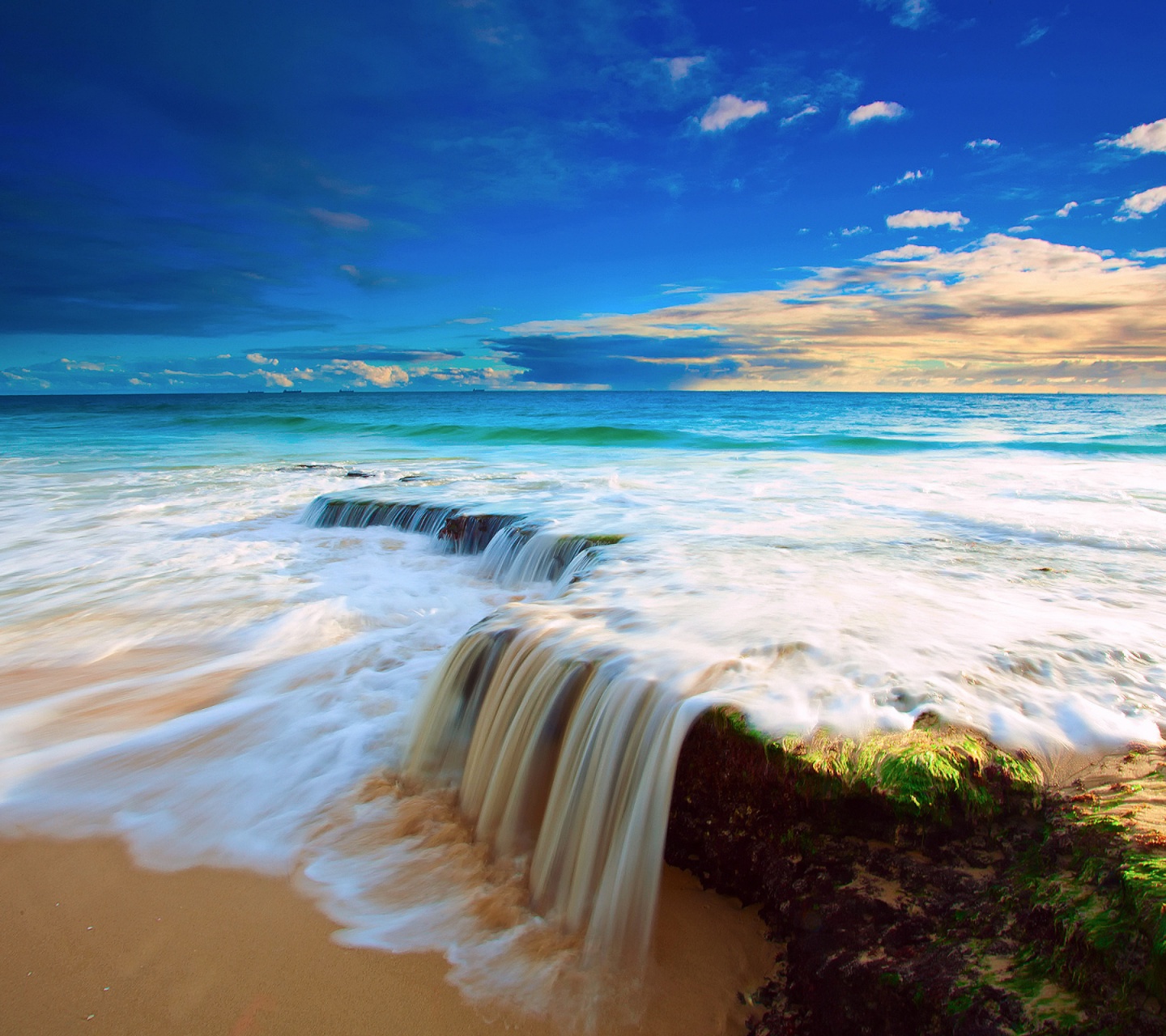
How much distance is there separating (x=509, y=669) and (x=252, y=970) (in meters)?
1.59

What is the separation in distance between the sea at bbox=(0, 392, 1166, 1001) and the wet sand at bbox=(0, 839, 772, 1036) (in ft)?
0.47

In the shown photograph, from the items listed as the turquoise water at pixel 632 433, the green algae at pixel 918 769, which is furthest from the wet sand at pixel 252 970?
the turquoise water at pixel 632 433

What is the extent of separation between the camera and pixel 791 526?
6922mm

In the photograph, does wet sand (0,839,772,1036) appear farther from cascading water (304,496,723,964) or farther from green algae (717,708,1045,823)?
green algae (717,708,1045,823)

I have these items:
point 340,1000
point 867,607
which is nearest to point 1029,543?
point 867,607

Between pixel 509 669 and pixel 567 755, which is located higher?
pixel 509 669

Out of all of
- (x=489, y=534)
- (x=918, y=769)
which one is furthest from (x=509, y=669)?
(x=489, y=534)

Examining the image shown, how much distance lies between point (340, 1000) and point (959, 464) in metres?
16.7

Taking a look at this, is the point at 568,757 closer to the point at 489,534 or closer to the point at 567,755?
the point at 567,755

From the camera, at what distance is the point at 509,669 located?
11.4ft

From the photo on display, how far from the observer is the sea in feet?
8.82

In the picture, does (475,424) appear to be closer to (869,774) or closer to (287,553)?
(287,553)

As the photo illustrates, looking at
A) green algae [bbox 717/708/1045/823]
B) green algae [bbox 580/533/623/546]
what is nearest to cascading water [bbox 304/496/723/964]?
green algae [bbox 717/708/1045/823]

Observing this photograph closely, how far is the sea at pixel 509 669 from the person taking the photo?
2688mm
